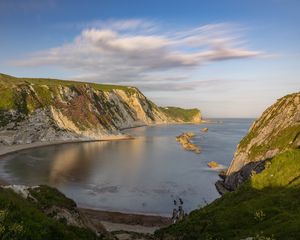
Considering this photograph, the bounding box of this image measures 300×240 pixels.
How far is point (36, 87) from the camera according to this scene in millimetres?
161000

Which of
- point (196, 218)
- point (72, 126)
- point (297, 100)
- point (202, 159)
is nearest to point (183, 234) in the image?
point (196, 218)

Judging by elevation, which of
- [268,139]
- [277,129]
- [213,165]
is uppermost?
[277,129]

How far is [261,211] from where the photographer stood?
2208cm

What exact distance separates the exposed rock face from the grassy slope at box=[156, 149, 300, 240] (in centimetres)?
2175

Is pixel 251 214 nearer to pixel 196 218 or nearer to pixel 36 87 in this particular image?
pixel 196 218

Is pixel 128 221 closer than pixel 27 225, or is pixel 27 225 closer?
pixel 27 225

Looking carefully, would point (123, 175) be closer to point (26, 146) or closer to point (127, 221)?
point (127, 221)

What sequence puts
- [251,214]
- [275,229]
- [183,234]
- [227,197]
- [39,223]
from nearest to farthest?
[39,223], [275,229], [251,214], [183,234], [227,197]

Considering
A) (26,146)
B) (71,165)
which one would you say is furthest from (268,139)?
(26,146)

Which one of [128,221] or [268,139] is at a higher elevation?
[268,139]

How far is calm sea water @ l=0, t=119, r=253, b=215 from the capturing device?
56312 millimetres

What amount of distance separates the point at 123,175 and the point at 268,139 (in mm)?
32766

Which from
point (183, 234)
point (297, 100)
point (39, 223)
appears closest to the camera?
point (39, 223)

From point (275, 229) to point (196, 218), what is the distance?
40.0 feet
